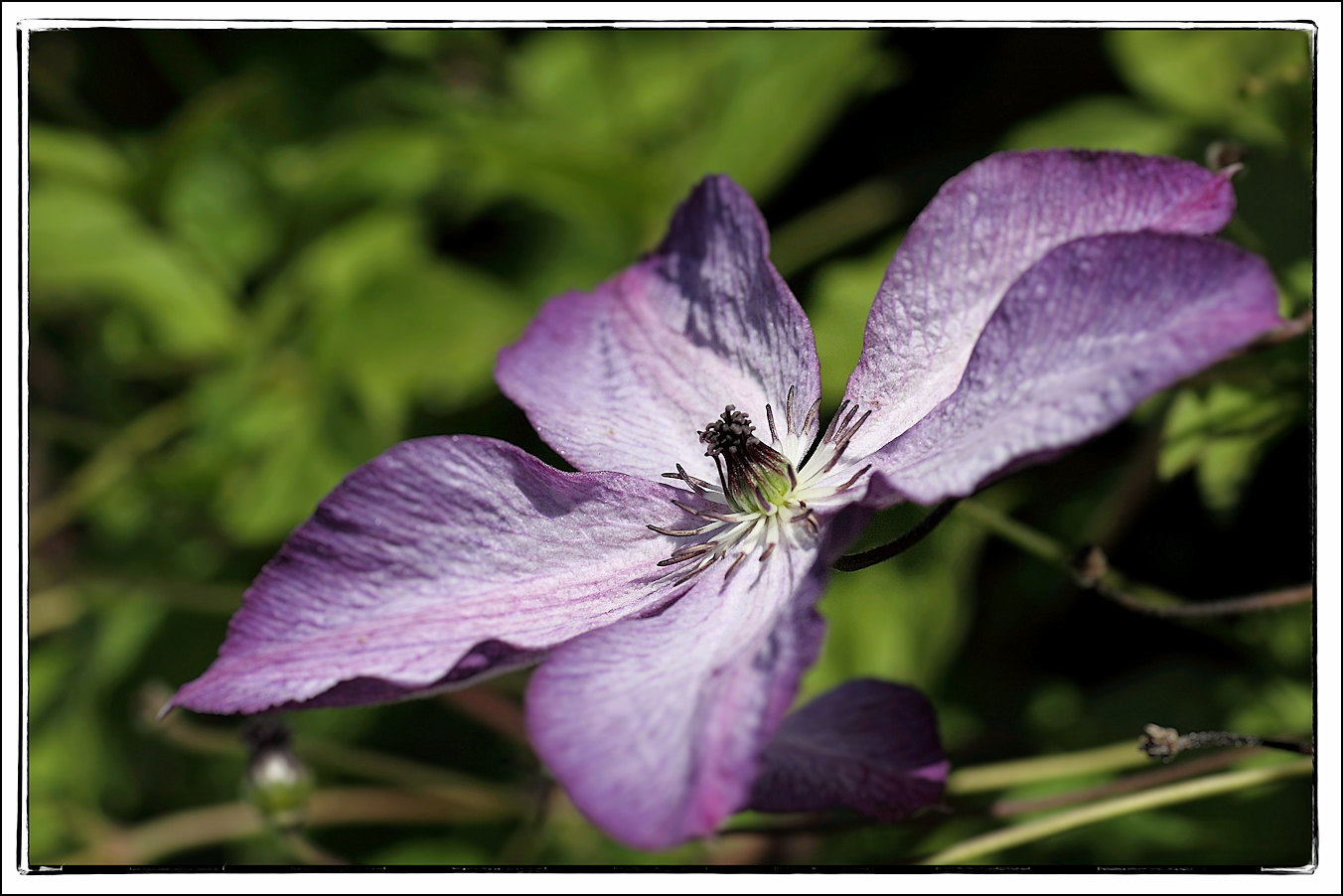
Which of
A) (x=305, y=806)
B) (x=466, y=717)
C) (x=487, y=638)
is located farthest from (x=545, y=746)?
(x=466, y=717)

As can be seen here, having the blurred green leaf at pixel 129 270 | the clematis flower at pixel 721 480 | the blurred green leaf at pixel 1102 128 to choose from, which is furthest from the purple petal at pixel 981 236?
the blurred green leaf at pixel 129 270

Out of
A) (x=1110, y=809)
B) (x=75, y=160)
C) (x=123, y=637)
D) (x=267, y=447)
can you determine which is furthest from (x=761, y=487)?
(x=75, y=160)

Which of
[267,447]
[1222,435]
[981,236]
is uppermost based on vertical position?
[267,447]

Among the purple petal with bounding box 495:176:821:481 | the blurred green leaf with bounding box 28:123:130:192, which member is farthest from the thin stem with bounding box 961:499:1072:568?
the blurred green leaf with bounding box 28:123:130:192

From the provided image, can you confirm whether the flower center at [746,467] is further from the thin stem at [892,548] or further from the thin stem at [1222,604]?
the thin stem at [1222,604]

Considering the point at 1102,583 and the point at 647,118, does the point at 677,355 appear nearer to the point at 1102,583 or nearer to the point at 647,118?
the point at 1102,583

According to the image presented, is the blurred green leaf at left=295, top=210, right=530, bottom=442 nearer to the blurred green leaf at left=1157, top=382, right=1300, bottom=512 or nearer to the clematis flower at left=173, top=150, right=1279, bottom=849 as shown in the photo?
the clematis flower at left=173, top=150, right=1279, bottom=849
